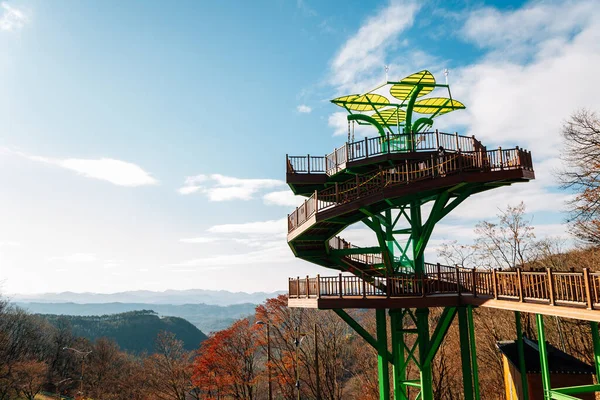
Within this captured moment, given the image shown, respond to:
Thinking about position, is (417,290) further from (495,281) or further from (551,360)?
(551,360)

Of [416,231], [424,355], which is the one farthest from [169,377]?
[416,231]

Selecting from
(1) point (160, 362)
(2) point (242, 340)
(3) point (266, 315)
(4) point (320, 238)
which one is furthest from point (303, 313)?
(4) point (320, 238)

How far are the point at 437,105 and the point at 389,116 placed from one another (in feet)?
9.77

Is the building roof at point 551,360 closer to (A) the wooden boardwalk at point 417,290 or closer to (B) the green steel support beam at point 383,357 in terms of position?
(A) the wooden boardwalk at point 417,290

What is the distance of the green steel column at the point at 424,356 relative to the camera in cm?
2033

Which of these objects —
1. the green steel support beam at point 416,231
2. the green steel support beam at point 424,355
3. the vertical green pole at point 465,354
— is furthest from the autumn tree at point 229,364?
the vertical green pole at point 465,354

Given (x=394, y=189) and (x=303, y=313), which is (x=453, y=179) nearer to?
A: (x=394, y=189)

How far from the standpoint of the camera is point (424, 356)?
2055 centimetres

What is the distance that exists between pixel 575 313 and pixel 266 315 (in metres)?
39.9

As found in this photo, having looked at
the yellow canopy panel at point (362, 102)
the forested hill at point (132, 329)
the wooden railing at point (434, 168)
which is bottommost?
the forested hill at point (132, 329)

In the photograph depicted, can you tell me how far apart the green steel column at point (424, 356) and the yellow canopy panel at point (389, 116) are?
11.1 meters

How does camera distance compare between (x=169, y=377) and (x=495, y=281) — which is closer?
(x=495, y=281)

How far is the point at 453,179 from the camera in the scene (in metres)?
19.3

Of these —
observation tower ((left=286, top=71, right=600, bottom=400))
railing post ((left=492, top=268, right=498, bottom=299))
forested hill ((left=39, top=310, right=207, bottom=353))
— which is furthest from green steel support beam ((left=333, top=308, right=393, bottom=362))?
forested hill ((left=39, top=310, right=207, bottom=353))
